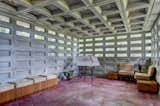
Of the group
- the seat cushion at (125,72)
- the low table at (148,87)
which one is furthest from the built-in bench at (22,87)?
the seat cushion at (125,72)

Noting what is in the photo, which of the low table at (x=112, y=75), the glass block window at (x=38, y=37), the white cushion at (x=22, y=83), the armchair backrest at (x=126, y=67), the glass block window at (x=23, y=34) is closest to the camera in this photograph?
the white cushion at (x=22, y=83)

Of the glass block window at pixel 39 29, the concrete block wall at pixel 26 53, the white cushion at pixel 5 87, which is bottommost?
the white cushion at pixel 5 87

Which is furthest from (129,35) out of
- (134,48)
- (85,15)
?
(85,15)

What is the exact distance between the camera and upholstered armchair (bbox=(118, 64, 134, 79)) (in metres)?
7.11

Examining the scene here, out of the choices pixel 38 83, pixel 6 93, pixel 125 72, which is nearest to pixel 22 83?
pixel 6 93

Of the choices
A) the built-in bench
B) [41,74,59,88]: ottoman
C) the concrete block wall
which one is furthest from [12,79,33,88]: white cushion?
[41,74,59,88]: ottoman

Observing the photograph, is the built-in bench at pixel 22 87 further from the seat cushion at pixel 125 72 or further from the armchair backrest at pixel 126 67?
the armchair backrest at pixel 126 67

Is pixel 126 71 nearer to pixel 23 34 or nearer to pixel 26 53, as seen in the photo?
pixel 26 53

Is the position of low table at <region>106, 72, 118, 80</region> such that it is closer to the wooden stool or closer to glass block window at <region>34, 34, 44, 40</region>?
glass block window at <region>34, 34, 44, 40</region>

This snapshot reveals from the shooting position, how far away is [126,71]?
7254 mm

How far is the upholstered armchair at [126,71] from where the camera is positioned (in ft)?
23.3

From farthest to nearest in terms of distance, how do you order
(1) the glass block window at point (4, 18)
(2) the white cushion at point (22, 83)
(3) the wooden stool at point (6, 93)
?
(1) the glass block window at point (4, 18)
(2) the white cushion at point (22, 83)
(3) the wooden stool at point (6, 93)

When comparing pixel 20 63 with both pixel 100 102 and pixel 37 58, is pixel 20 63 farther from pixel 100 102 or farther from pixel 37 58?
pixel 100 102

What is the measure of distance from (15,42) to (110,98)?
4241mm
